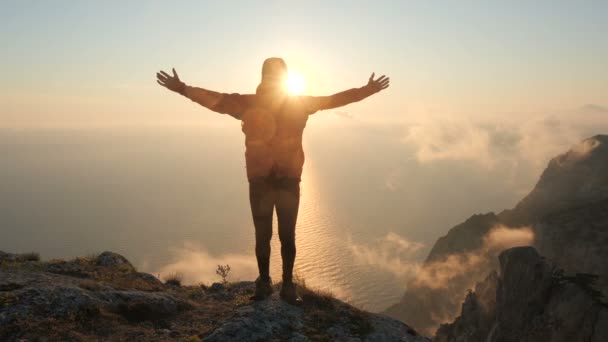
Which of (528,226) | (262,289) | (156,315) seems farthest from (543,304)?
(528,226)

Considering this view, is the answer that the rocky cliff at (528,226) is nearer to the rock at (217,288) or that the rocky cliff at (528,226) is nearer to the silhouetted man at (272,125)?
the rock at (217,288)

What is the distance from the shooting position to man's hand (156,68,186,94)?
7.58m

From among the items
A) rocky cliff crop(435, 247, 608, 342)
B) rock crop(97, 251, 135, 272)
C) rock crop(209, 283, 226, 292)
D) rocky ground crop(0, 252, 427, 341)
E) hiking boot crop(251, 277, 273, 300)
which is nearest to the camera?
rocky ground crop(0, 252, 427, 341)

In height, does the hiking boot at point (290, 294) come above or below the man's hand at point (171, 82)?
below

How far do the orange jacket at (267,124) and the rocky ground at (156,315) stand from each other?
8.69ft

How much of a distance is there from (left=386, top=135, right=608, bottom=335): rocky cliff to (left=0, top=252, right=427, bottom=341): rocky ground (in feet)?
257

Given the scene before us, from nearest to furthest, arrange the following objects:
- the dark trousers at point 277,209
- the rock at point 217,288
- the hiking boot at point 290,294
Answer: the dark trousers at point 277,209
the hiking boot at point 290,294
the rock at point 217,288

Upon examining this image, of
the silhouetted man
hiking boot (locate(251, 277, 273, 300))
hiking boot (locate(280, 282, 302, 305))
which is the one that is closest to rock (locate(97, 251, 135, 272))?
hiking boot (locate(251, 277, 273, 300))

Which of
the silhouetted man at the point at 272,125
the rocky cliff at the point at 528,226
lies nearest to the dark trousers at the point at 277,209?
the silhouetted man at the point at 272,125

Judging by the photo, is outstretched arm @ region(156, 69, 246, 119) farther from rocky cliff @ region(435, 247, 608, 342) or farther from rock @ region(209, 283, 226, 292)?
rocky cliff @ region(435, 247, 608, 342)

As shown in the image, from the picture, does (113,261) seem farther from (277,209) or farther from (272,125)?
(272,125)

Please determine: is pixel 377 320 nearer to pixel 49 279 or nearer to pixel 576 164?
pixel 49 279

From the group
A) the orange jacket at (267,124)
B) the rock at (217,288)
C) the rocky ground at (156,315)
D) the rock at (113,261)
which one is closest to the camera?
the rocky ground at (156,315)

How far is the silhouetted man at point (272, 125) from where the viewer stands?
7609 millimetres
